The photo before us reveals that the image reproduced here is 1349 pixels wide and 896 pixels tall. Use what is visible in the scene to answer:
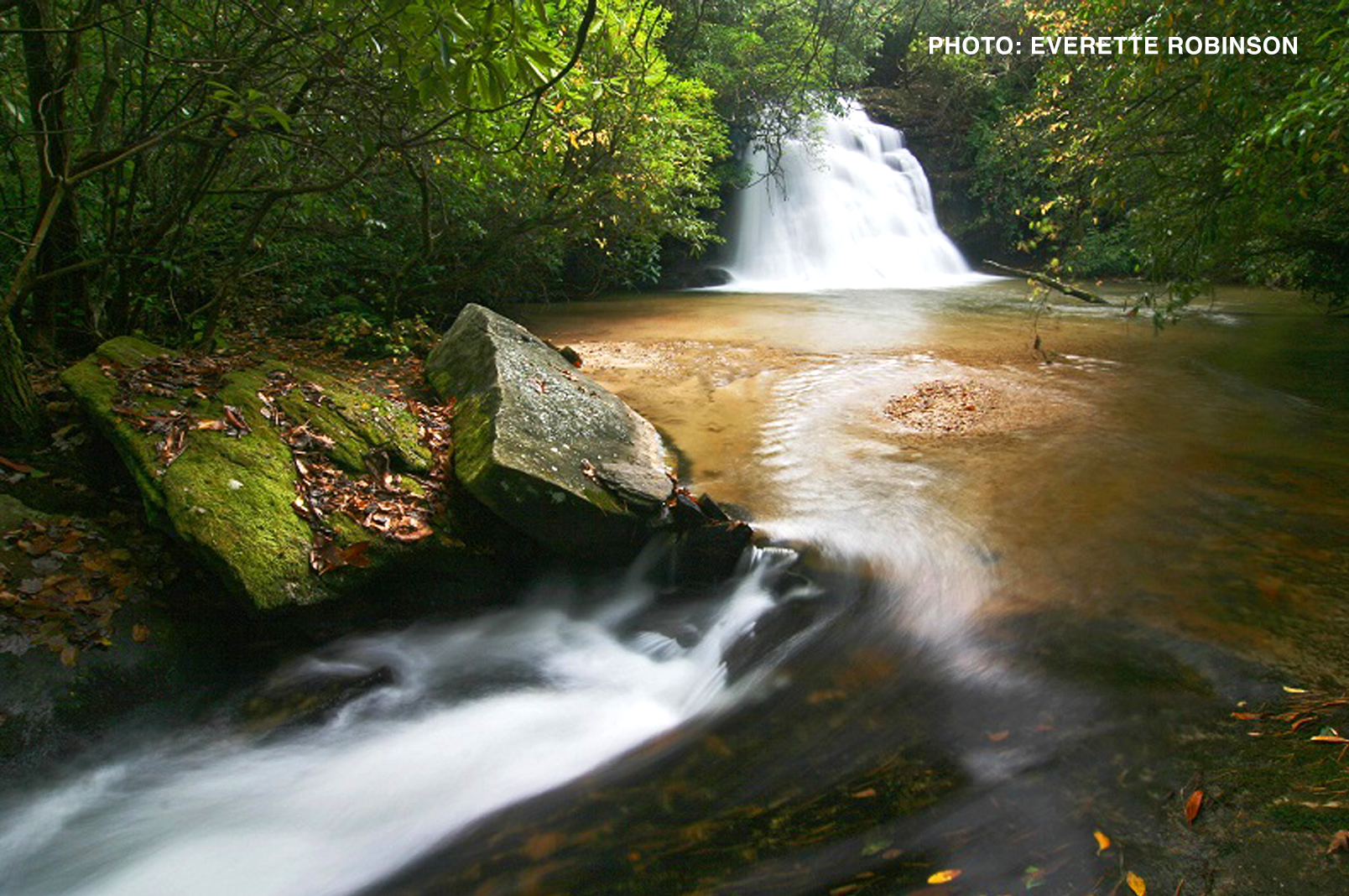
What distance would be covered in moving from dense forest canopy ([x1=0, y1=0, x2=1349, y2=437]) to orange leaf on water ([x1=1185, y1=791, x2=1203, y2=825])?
9.83ft

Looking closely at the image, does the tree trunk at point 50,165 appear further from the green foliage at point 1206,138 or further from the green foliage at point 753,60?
the green foliage at point 753,60

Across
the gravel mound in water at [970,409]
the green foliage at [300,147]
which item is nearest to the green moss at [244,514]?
the green foliage at [300,147]

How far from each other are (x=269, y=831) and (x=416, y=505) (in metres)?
1.72

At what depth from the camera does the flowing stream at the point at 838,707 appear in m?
2.52

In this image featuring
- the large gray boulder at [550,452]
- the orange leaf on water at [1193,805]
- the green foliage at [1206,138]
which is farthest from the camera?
the green foliage at [1206,138]

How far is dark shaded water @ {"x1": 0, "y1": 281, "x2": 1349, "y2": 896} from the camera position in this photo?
2457mm

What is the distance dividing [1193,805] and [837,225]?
19254 millimetres

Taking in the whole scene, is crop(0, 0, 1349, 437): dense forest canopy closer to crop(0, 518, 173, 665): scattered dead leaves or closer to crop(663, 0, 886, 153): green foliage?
crop(0, 518, 173, 665): scattered dead leaves

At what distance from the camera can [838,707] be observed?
333 cm

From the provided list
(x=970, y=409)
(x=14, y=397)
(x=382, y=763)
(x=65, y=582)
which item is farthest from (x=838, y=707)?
(x=970, y=409)

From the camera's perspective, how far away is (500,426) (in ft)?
14.6

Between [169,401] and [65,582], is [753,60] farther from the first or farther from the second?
[65,582]

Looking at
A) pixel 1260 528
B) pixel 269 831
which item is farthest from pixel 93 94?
pixel 1260 528

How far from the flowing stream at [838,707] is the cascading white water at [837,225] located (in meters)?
13.4
